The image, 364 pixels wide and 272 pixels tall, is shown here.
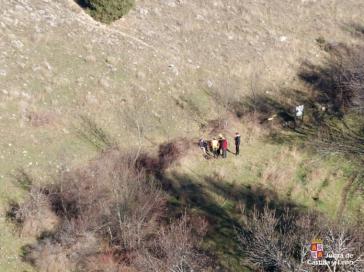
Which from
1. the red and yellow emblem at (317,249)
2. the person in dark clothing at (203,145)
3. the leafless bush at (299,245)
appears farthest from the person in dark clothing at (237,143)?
the red and yellow emblem at (317,249)

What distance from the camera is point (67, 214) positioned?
18297 millimetres

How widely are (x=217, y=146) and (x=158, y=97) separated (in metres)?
5.45

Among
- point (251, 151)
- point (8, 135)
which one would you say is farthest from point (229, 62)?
point (8, 135)

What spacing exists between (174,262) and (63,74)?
15203 mm

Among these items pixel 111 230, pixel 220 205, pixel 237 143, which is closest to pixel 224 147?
pixel 237 143

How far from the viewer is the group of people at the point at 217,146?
2480cm

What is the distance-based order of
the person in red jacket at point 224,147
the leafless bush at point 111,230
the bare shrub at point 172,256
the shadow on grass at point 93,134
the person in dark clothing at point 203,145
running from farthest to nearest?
the person in dark clothing at point 203,145 < the person in red jacket at point 224,147 < the shadow on grass at point 93,134 < the leafless bush at point 111,230 < the bare shrub at point 172,256

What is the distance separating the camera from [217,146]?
82.1ft

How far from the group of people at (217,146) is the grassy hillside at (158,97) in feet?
1.74

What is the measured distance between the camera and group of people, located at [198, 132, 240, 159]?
24797mm

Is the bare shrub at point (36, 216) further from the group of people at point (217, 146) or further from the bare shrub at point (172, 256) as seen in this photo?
the group of people at point (217, 146)

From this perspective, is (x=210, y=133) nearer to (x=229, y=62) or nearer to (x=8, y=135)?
(x=229, y=62)

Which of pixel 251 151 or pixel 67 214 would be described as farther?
pixel 251 151

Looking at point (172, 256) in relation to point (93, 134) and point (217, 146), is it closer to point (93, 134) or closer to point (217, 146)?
point (93, 134)
